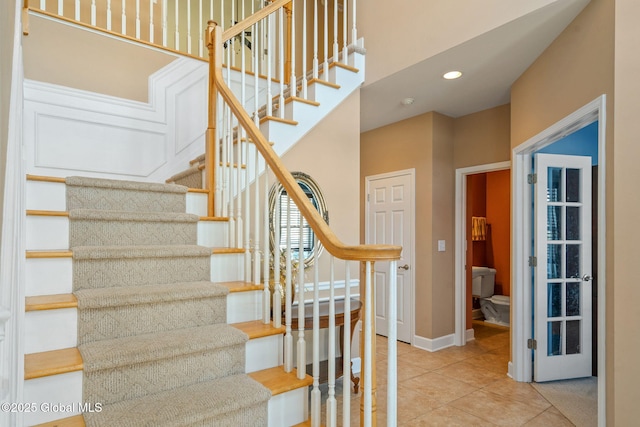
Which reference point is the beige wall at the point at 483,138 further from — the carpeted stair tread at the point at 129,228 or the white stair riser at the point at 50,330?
the white stair riser at the point at 50,330

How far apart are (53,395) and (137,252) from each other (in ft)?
2.29

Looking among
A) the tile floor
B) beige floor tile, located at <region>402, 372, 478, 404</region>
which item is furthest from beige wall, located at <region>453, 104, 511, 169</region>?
beige floor tile, located at <region>402, 372, 478, 404</region>

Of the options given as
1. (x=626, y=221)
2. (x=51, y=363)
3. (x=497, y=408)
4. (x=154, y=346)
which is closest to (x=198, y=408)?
(x=154, y=346)

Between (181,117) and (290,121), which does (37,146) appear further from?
(290,121)

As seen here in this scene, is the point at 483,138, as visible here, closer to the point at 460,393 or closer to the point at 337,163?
the point at 337,163

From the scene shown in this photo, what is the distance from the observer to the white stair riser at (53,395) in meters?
1.31

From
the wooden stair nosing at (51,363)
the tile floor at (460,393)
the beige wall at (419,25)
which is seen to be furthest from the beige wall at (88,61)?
the tile floor at (460,393)

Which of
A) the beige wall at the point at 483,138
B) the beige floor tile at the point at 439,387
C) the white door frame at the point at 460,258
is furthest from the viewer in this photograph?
the white door frame at the point at 460,258

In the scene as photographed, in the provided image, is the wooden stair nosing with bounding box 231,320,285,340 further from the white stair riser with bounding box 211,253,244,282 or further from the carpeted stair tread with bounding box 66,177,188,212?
the carpeted stair tread with bounding box 66,177,188,212

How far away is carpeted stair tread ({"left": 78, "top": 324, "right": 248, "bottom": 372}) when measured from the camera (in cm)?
143

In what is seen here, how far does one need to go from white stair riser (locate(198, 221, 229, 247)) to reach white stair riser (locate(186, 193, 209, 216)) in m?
0.24

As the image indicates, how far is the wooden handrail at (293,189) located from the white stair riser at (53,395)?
1.06 metres

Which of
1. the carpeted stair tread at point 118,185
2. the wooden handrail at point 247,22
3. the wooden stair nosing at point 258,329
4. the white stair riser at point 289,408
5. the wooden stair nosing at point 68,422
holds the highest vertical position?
the wooden handrail at point 247,22

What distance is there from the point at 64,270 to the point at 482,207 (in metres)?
6.08
